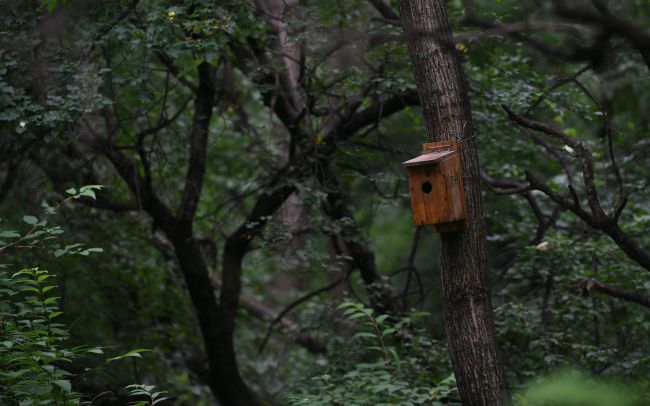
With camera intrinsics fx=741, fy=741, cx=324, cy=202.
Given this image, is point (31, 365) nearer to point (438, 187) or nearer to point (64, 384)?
point (64, 384)

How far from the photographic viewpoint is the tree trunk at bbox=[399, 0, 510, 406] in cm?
402

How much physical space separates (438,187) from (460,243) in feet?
1.17

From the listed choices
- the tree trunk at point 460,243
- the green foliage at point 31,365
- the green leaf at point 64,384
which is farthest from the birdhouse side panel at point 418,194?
the green leaf at point 64,384

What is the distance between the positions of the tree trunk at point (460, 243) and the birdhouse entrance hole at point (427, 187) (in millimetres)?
236

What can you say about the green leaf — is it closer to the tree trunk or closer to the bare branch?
the tree trunk

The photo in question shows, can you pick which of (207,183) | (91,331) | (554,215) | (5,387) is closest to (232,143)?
(207,183)

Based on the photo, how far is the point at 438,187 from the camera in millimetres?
3990

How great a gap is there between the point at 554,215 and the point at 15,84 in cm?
456

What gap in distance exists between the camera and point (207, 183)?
9.02m

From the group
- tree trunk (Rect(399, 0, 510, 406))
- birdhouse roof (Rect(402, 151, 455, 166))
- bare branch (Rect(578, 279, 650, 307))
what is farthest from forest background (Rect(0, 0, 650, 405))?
birdhouse roof (Rect(402, 151, 455, 166))

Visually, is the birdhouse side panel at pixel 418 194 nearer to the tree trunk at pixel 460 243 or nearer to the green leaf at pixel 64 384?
the tree trunk at pixel 460 243

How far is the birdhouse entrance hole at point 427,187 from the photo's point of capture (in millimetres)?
4024

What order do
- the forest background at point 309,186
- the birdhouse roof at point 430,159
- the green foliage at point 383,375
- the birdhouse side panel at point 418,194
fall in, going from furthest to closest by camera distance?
the forest background at point 309,186 → the green foliage at point 383,375 → the birdhouse side panel at point 418,194 → the birdhouse roof at point 430,159

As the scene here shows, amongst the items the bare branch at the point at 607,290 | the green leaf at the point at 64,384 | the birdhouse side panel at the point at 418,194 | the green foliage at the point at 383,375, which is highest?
the birdhouse side panel at the point at 418,194
